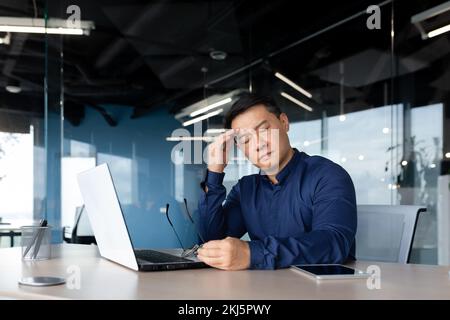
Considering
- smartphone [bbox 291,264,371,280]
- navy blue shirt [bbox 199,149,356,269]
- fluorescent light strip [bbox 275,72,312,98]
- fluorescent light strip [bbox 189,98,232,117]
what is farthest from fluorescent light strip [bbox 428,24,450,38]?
smartphone [bbox 291,264,371,280]

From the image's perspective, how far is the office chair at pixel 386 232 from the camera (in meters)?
1.84

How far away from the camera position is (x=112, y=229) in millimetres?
1419

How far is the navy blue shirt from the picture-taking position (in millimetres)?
1446

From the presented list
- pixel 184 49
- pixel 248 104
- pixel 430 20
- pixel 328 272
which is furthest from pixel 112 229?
pixel 184 49

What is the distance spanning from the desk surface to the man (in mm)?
152

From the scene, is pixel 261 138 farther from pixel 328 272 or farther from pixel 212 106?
pixel 212 106

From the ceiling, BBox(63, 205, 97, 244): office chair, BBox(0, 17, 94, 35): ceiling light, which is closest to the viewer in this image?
BBox(0, 17, 94, 35): ceiling light

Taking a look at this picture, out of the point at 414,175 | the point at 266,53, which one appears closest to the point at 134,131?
the point at 266,53

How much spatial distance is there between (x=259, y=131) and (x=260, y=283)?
2.86 ft

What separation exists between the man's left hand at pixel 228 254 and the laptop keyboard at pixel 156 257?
15cm

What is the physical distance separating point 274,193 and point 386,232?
0.47 metres

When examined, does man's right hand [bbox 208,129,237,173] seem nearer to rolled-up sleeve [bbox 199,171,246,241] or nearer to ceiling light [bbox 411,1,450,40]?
rolled-up sleeve [bbox 199,171,246,241]

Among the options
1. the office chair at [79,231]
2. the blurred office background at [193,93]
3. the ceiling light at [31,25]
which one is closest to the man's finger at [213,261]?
the blurred office background at [193,93]

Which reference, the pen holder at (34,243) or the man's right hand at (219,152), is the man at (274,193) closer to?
the man's right hand at (219,152)
